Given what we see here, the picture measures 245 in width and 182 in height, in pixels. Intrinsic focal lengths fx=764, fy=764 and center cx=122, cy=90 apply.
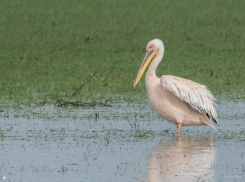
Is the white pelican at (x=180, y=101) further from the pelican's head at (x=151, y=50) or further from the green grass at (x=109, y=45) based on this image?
the green grass at (x=109, y=45)

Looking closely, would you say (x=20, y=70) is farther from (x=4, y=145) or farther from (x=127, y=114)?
(x=4, y=145)

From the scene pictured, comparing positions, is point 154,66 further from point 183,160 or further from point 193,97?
point 183,160

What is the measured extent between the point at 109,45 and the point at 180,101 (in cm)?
851

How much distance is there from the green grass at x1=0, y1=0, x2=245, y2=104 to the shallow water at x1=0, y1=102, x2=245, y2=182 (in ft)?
5.23

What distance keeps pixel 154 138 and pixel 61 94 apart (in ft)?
11.6

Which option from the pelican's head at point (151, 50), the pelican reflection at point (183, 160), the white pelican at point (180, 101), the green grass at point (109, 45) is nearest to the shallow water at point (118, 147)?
the pelican reflection at point (183, 160)

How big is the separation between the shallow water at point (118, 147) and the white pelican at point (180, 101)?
188mm

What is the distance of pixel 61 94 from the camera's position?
1224cm

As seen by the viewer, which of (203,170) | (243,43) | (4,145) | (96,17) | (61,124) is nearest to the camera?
(203,170)

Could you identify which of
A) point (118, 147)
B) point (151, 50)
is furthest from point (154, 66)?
point (118, 147)

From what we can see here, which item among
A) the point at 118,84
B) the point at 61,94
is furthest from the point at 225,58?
the point at 61,94

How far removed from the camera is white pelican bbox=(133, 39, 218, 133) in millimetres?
9531

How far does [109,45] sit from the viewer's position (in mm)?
18156

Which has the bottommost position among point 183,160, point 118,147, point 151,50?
point 183,160
